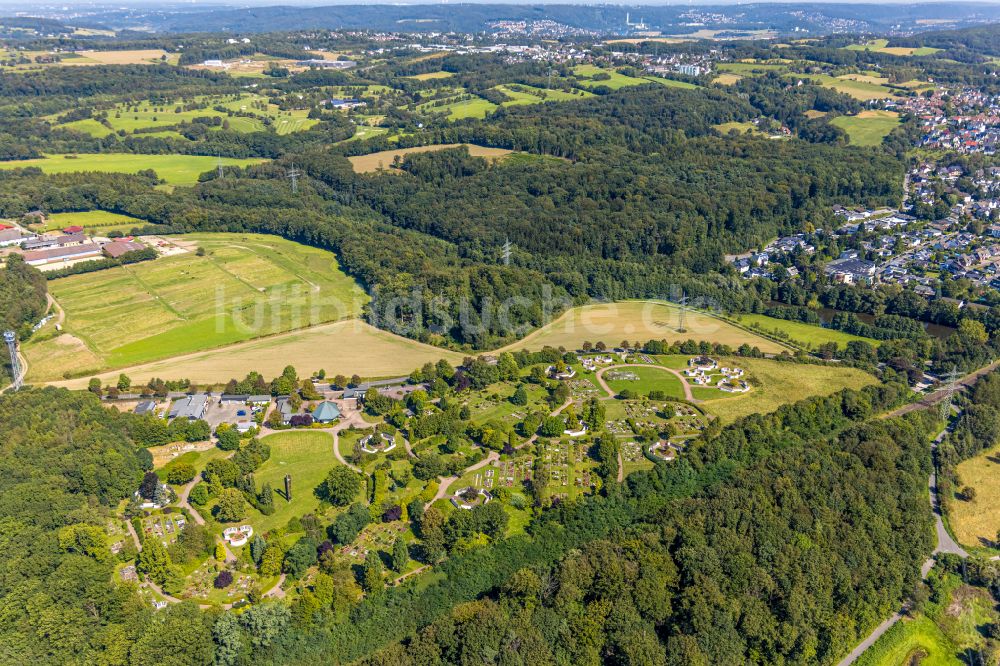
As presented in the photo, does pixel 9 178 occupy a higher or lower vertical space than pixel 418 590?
higher

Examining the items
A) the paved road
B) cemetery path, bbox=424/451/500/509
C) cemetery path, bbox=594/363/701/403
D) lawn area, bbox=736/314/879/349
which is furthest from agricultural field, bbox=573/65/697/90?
cemetery path, bbox=424/451/500/509

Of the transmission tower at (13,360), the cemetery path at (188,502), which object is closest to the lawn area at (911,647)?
the cemetery path at (188,502)

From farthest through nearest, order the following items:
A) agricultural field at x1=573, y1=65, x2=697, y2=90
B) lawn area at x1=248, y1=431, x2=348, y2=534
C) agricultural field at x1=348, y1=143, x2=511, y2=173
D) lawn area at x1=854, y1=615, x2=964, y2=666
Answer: agricultural field at x1=573, y1=65, x2=697, y2=90, agricultural field at x1=348, y1=143, x2=511, y2=173, lawn area at x1=248, y1=431, x2=348, y2=534, lawn area at x1=854, y1=615, x2=964, y2=666

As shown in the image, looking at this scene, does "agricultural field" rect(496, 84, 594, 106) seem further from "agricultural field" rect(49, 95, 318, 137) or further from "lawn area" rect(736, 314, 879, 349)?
"lawn area" rect(736, 314, 879, 349)

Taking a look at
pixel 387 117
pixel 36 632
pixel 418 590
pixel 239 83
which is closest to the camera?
pixel 36 632

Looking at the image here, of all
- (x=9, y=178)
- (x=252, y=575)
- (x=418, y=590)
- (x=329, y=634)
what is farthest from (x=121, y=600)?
(x=9, y=178)

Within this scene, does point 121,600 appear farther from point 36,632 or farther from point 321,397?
point 321,397
